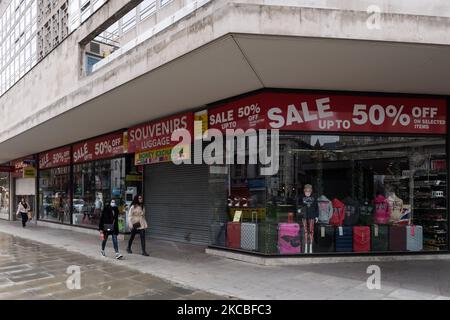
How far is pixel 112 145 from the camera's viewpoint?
1612cm

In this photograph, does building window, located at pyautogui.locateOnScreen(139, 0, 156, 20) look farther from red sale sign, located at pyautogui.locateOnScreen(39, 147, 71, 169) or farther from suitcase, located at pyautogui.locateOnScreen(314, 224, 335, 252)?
red sale sign, located at pyautogui.locateOnScreen(39, 147, 71, 169)

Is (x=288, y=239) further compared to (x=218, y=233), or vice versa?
(x=218, y=233)

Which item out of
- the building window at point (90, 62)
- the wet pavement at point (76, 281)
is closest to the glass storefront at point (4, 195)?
the wet pavement at point (76, 281)

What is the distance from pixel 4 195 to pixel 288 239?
87.6 ft

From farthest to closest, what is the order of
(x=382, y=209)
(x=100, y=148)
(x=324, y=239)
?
(x=100, y=148) < (x=382, y=209) < (x=324, y=239)

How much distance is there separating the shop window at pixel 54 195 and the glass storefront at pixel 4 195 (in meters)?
6.95

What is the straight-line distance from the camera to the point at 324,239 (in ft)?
32.4

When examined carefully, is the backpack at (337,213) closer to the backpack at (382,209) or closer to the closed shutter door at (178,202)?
the backpack at (382,209)

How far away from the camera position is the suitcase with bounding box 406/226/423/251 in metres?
10.2

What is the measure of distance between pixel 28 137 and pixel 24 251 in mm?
6936

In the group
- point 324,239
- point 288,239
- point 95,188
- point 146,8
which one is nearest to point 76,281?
point 288,239

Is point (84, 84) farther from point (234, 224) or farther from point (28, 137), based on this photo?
point (28, 137)

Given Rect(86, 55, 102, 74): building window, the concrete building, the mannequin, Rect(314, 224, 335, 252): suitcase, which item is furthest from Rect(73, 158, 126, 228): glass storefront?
Rect(314, 224, 335, 252): suitcase

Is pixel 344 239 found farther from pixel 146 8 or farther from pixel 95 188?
pixel 95 188
